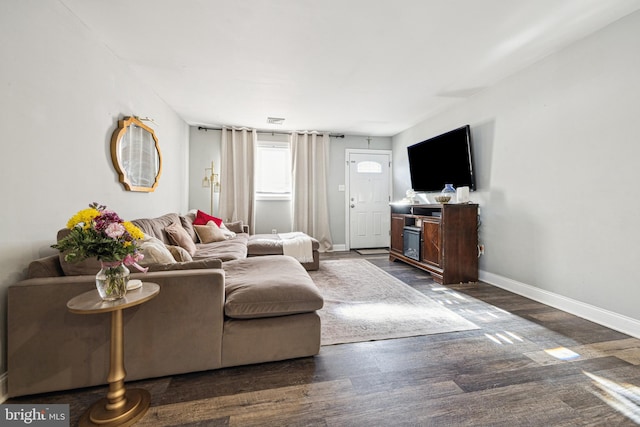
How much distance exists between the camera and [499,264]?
3.25 m

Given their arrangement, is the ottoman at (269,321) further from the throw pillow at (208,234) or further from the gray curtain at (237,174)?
the gray curtain at (237,174)

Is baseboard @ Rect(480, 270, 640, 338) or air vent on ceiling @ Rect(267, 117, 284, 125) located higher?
air vent on ceiling @ Rect(267, 117, 284, 125)

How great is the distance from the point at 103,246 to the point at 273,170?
14.0 ft

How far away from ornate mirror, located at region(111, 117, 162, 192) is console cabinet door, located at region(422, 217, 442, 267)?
354 centimetres

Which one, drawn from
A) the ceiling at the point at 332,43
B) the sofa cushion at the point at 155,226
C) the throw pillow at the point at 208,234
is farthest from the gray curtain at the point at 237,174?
the sofa cushion at the point at 155,226

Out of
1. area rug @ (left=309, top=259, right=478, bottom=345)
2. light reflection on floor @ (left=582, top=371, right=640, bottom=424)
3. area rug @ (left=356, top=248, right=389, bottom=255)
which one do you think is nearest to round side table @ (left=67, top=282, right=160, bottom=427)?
area rug @ (left=309, top=259, right=478, bottom=345)

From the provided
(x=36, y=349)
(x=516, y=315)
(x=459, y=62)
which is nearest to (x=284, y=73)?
(x=459, y=62)

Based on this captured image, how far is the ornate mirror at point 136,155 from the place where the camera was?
8.29 feet

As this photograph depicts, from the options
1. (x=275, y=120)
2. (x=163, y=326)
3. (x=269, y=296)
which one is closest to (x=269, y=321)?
(x=269, y=296)

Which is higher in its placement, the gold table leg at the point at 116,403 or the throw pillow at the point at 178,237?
the throw pillow at the point at 178,237

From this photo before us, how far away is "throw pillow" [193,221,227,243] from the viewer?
3762 mm

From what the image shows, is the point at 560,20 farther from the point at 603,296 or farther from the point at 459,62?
the point at 603,296

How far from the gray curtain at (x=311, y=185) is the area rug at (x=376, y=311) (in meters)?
1.83

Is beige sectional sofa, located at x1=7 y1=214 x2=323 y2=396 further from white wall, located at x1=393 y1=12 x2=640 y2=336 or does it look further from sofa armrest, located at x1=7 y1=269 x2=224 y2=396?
white wall, located at x1=393 y1=12 x2=640 y2=336
